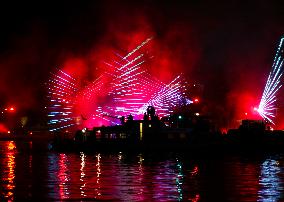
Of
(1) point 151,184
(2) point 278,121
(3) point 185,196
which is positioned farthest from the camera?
(2) point 278,121

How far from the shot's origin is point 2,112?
164 metres

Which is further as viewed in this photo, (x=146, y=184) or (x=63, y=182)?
(x=63, y=182)

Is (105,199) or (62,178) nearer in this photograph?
(105,199)

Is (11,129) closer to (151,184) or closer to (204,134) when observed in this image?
(204,134)

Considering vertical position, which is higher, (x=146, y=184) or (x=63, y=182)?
(x=63, y=182)

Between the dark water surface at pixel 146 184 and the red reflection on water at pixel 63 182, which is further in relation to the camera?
the red reflection on water at pixel 63 182

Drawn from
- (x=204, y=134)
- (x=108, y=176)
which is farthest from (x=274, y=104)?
(x=108, y=176)

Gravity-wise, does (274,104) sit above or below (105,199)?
above

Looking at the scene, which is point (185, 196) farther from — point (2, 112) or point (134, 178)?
point (2, 112)

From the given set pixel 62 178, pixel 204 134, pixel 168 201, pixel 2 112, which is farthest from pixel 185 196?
pixel 2 112

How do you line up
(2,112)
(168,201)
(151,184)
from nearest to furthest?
(168,201) < (151,184) < (2,112)

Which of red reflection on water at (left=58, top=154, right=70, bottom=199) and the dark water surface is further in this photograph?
red reflection on water at (left=58, top=154, right=70, bottom=199)

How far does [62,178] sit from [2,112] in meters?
135

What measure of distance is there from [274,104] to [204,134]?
137ft
